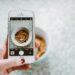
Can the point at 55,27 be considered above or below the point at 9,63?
above

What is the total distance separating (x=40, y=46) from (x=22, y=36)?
10cm

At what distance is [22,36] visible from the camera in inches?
28.6

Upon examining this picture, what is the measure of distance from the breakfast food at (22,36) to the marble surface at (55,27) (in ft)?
0.35

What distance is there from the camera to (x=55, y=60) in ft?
2.74

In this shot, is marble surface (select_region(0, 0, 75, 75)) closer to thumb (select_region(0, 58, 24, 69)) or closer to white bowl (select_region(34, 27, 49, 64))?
white bowl (select_region(34, 27, 49, 64))

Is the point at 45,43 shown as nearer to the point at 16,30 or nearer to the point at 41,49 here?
the point at 41,49

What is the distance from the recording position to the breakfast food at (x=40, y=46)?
784 millimetres

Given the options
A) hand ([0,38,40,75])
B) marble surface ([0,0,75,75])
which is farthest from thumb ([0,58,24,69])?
marble surface ([0,0,75,75])

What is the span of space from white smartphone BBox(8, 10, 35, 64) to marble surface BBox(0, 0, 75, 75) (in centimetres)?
10

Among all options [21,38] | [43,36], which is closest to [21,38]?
[21,38]

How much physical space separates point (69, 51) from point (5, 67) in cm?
24

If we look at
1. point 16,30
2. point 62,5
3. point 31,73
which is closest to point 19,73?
point 31,73

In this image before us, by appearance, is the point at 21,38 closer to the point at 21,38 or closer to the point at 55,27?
the point at 21,38

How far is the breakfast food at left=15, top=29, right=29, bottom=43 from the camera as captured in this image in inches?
28.6
